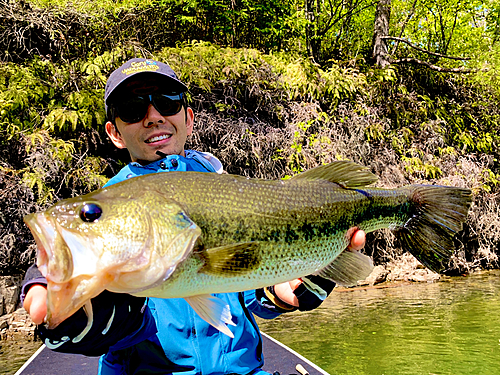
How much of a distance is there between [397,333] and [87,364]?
5.24 meters

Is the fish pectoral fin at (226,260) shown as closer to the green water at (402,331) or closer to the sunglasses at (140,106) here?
the sunglasses at (140,106)

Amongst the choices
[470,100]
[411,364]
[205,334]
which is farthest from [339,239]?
[470,100]

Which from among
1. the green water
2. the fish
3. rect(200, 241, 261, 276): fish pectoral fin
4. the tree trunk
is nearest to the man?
the fish

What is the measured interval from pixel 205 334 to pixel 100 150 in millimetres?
7394

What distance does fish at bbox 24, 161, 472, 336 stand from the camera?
1414 mm

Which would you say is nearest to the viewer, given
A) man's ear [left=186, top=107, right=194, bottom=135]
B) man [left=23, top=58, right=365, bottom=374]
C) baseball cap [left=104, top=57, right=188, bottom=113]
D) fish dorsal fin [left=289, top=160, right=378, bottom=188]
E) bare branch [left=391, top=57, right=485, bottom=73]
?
man [left=23, top=58, right=365, bottom=374]

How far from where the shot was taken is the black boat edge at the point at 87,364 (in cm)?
483

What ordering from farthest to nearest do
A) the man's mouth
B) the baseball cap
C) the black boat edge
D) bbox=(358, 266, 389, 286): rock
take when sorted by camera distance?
bbox=(358, 266, 389, 286): rock → the black boat edge → the man's mouth → the baseball cap

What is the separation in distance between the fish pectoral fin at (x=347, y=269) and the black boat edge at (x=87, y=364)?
10.1 ft

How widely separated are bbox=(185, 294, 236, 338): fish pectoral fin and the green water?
17.7 feet

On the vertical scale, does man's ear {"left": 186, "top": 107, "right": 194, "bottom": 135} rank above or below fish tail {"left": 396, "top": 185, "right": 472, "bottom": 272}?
above

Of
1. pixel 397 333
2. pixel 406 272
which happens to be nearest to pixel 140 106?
pixel 397 333

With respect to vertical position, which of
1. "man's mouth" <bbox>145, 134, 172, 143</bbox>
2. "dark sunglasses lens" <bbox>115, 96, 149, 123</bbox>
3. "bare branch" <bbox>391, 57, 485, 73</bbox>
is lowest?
"man's mouth" <bbox>145, 134, 172, 143</bbox>

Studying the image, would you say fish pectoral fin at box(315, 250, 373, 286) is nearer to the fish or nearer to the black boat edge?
the fish
